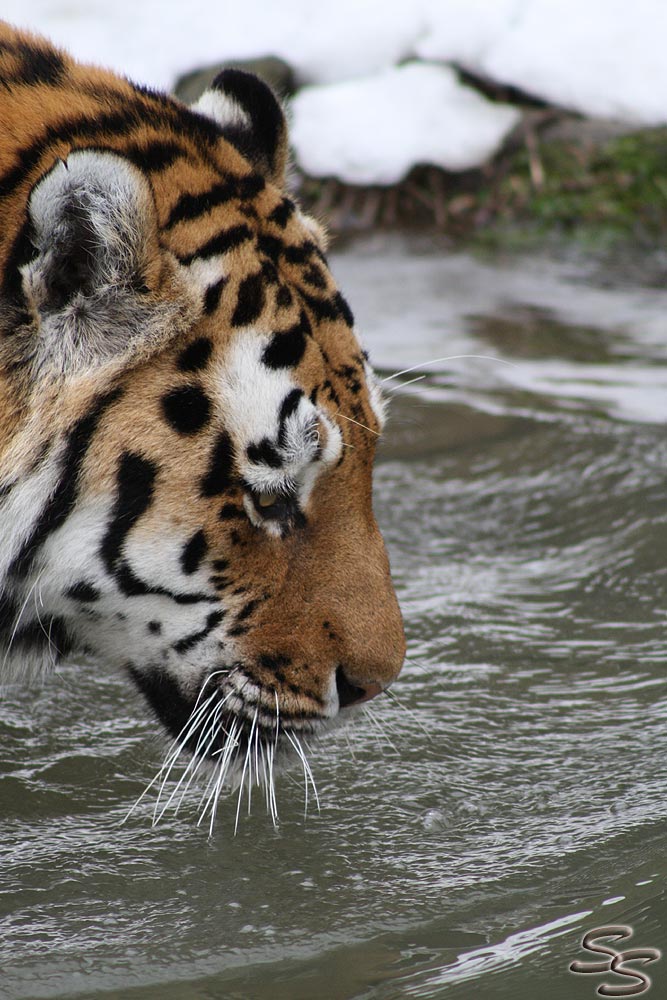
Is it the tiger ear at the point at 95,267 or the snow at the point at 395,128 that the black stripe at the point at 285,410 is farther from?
the snow at the point at 395,128

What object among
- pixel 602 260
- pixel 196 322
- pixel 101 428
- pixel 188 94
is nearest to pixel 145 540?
pixel 101 428

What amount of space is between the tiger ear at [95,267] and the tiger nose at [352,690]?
24.8 inches

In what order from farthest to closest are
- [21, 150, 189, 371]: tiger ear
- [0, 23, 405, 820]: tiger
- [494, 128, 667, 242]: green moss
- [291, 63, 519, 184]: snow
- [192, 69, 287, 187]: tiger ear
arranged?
[291, 63, 519, 184]: snow < [494, 128, 667, 242]: green moss < [192, 69, 287, 187]: tiger ear < [0, 23, 405, 820]: tiger < [21, 150, 189, 371]: tiger ear

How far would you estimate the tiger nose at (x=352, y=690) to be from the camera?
92.3 inches

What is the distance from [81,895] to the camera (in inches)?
92.7

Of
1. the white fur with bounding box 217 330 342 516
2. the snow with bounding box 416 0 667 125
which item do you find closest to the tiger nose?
the white fur with bounding box 217 330 342 516

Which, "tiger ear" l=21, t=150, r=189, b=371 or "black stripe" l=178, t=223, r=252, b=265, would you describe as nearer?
"tiger ear" l=21, t=150, r=189, b=371

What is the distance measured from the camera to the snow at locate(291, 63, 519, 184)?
7.54 m

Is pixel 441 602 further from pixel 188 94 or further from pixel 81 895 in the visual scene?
pixel 188 94

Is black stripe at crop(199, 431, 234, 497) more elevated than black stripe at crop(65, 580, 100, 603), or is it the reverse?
black stripe at crop(199, 431, 234, 497)

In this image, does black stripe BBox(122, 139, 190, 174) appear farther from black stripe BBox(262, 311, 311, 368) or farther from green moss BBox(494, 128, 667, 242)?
green moss BBox(494, 128, 667, 242)

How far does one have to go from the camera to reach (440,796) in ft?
8.84

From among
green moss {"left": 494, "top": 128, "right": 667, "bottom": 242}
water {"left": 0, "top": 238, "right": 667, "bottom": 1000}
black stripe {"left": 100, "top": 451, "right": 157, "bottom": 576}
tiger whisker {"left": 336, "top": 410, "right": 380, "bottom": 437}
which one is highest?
green moss {"left": 494, "top": 128, "right": 667, "bottom": 242}

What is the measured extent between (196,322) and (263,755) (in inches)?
29.4
